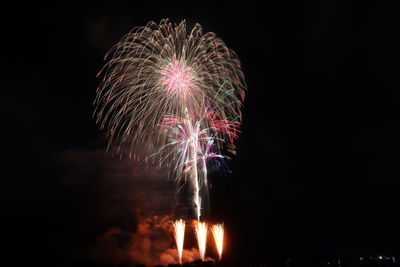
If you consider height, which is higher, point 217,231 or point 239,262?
point 217,231

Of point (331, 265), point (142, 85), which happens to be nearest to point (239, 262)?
point (331, 265)

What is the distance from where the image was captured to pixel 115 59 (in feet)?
98.8

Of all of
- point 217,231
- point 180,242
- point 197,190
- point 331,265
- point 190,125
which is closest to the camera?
point 190,125

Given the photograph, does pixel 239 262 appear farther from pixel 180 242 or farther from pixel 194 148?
pixel 194 148

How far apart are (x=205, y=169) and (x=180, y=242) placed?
12659mm

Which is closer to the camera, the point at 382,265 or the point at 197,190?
the point at 197,190

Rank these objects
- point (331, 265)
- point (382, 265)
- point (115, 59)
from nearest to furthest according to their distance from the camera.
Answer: point (115, 59) → point (382, 265) → point (331, 265)

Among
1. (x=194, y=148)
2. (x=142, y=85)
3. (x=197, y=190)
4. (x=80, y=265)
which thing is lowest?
(x=80, y=265)

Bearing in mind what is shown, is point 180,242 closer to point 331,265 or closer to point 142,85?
point 142,85

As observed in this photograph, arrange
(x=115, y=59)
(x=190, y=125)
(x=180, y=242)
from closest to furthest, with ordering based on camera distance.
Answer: (x=115, y=59) < (x=190, y=125) < (x=180, y=242)

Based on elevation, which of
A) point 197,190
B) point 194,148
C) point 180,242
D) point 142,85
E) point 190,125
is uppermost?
point 142,85

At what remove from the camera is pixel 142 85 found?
102 ft

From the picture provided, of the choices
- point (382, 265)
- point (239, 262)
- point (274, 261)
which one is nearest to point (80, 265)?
point (239, 262)

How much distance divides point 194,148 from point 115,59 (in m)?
12.1
